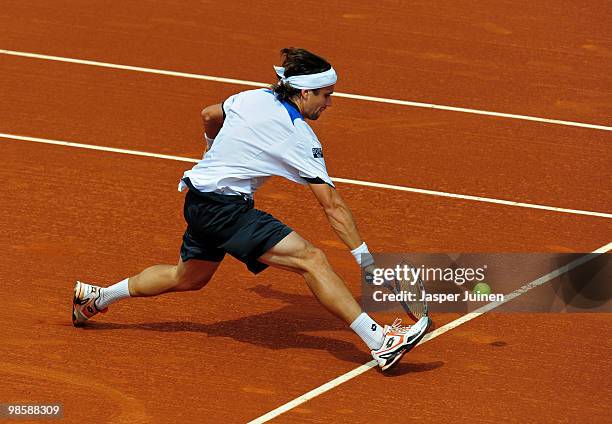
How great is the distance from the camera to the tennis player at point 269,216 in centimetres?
863

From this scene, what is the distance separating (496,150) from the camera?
12.8 meters

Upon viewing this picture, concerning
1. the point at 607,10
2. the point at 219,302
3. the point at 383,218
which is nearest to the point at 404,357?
the point at 219,302

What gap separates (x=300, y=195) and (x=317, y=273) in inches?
127

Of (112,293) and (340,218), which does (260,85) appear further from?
(340,218)

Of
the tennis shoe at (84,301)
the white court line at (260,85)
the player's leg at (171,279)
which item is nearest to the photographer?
the player's leg at (171,279)

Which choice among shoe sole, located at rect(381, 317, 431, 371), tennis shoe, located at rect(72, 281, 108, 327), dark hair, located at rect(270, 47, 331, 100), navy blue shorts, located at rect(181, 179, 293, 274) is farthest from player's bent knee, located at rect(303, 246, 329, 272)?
tennis shoe, located at rect(72, 281, 108, 327)

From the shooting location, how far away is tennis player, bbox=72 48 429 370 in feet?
28.3

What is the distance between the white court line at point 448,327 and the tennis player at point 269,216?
0.96 ft

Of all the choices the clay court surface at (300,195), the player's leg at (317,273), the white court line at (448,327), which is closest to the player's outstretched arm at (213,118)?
the player's leg at (317,273)

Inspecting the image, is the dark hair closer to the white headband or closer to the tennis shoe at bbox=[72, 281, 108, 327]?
the white headband

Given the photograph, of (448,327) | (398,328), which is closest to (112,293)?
(398,328)

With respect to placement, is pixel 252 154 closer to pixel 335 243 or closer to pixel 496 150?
pixel 335 243

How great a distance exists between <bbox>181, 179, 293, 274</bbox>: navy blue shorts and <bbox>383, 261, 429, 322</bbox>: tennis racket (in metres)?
0.84

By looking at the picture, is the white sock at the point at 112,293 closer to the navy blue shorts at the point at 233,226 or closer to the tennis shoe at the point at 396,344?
the navy blue shorts at the point at 233,226
